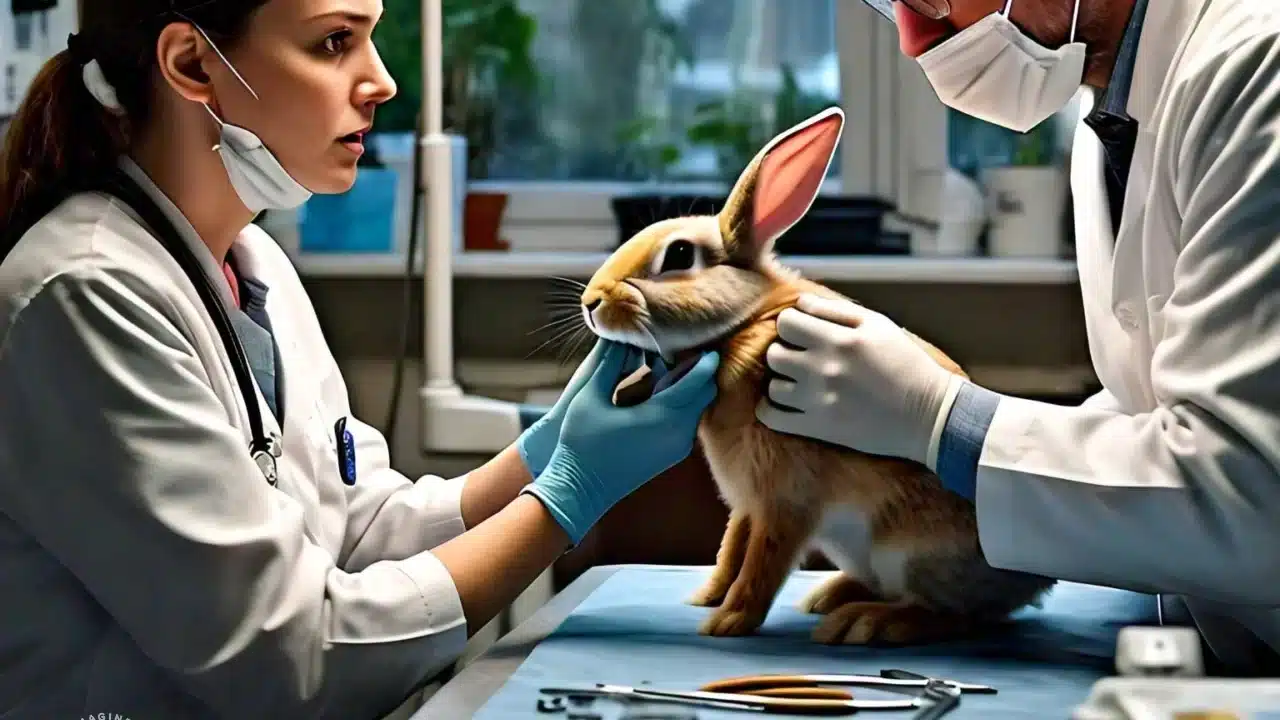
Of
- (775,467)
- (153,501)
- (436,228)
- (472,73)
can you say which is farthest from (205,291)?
(472,73)

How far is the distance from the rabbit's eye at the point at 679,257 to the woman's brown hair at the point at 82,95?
43 centimetres

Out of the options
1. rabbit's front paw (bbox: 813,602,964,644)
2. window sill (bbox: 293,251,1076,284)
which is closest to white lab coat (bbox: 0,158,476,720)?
rabbit's front paw (bbox: 813,602,964,644)

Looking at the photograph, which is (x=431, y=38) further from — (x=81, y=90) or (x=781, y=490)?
(x=781, y=490)

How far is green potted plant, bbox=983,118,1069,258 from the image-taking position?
2586 millimetres

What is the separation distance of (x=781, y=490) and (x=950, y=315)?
1325 millimetres

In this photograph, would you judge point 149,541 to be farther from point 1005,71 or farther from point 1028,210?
point 1028,210

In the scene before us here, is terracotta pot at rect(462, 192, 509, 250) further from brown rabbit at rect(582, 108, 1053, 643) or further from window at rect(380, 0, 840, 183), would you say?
brown rabbit at rect(582, 108, 1053, 643)

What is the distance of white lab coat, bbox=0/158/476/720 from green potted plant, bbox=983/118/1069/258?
1.68m

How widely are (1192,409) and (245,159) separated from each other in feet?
2.76

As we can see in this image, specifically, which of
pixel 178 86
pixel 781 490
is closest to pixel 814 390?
pixel 781 490

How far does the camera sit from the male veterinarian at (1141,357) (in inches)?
42.8

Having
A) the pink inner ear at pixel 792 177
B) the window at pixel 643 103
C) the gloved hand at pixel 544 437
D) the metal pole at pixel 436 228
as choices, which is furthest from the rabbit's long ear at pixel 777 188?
the window at pixel 643 103

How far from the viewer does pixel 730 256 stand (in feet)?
4.45

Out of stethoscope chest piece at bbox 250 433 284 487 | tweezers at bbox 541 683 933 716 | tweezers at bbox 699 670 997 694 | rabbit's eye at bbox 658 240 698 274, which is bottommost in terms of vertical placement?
tweezers at bbox 699 670 997 694
